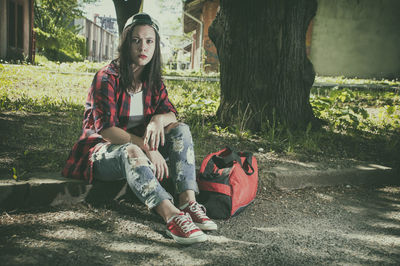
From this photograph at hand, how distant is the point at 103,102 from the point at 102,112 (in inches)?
2.9

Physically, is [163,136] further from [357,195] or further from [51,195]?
[357,195]

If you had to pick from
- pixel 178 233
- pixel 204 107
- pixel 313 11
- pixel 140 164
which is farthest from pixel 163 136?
pixel 313 11

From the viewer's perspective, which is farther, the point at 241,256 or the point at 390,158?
the point at 390,158

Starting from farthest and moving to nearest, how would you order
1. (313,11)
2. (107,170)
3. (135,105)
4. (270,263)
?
(313,11) < (135,105) < (107,170) < (270,263)

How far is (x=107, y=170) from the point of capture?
7.92ft

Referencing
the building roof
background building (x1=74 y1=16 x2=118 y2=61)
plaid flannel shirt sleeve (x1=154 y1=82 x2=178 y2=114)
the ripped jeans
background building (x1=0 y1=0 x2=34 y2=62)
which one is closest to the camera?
the ripped jeans

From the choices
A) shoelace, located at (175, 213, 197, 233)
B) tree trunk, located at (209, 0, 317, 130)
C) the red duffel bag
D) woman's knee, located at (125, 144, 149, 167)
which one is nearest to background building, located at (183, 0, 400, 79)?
tree trunk, located at (209, 0, 317, 130)

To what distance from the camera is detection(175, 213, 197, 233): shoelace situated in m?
2.08

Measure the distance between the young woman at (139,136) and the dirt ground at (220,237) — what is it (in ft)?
0.65

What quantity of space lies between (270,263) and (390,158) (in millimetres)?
2788

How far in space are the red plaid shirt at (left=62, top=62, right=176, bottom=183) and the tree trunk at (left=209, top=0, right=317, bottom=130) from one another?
180cm

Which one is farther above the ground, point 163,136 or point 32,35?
point 32,35

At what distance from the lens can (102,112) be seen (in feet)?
7.70

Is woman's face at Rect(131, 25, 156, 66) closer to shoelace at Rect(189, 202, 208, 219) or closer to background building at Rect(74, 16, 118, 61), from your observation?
shoelace at Rect(189, 202, 208, 219)
